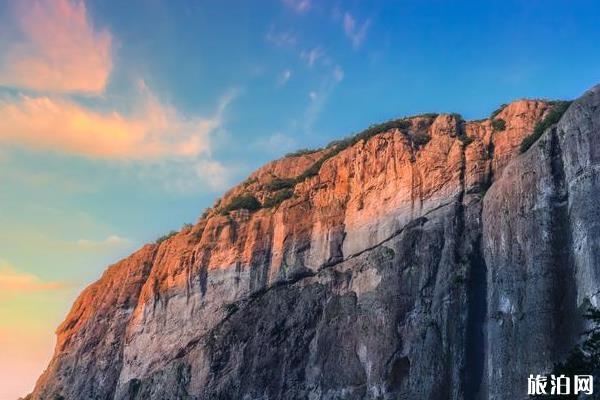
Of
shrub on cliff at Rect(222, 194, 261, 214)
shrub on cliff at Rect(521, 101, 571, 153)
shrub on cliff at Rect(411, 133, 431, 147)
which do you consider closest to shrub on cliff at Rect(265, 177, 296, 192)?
shrub on cliff at Rect(222, 194, 261, 214)

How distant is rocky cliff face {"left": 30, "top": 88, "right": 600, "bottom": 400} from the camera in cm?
3797

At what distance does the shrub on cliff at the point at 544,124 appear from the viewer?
147ft

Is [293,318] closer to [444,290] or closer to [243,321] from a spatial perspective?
[243,321]

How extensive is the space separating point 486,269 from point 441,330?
441cm

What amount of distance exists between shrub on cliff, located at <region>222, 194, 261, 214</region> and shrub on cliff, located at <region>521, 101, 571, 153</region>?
24.2 meters

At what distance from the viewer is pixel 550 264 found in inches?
1480

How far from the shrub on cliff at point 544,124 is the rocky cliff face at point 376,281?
972mm

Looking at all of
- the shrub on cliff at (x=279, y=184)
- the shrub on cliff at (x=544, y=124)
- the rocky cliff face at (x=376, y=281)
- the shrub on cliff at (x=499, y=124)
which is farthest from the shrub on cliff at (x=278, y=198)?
the shrub on cliff at (x=544, y=124)

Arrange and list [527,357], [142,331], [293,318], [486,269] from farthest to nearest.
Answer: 1. [142,331]
2. [293,318]
3. [486,269]
4. [527,357]

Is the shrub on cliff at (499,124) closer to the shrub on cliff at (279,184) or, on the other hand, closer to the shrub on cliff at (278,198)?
the shrub on cliff at (278,198)

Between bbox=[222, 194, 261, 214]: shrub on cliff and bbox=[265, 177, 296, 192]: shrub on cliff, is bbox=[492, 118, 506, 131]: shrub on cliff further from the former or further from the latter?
bbox=[222, 194, 261, 214]: shrub on cliff

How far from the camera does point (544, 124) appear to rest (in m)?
45.3

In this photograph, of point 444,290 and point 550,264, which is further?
point 444,290

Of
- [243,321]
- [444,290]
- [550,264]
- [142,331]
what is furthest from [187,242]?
[550,264]
